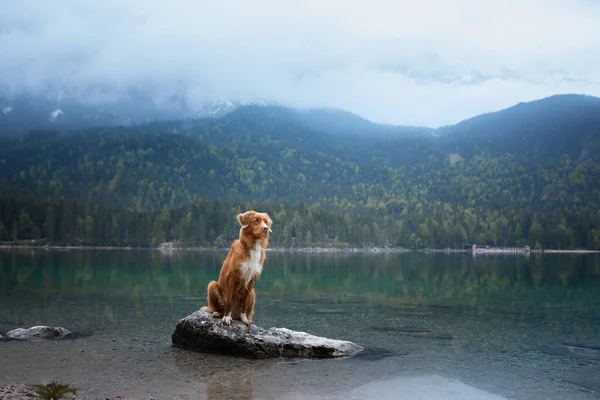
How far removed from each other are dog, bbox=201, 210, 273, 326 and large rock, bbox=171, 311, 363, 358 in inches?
Result: 15.1

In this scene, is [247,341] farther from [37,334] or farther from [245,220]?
[37,334]

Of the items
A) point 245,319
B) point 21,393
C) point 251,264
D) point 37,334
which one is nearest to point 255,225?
point 251,264

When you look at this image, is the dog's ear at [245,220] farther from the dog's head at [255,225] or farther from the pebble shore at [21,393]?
the pebble shore at [21,393]

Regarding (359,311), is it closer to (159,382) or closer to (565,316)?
(565,316)

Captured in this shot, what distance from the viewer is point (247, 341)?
21469mm

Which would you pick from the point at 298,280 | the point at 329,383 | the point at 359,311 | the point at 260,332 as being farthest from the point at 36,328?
the point at 298,280

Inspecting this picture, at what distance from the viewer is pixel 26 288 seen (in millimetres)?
48844

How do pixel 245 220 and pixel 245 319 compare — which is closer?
pixel 245 220

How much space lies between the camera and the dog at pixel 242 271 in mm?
20656

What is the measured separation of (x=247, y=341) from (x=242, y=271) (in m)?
2.49

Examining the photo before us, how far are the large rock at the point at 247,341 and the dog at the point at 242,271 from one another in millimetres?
384

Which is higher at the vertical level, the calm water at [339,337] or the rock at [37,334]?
the rock at [37,334]

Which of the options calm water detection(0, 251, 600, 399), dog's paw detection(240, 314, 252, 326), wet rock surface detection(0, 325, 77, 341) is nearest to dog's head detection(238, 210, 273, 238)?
dog's paw detection(240, 314, 252, 326)

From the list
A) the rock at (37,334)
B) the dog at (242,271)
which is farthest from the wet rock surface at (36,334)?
the dog at (242,271)
